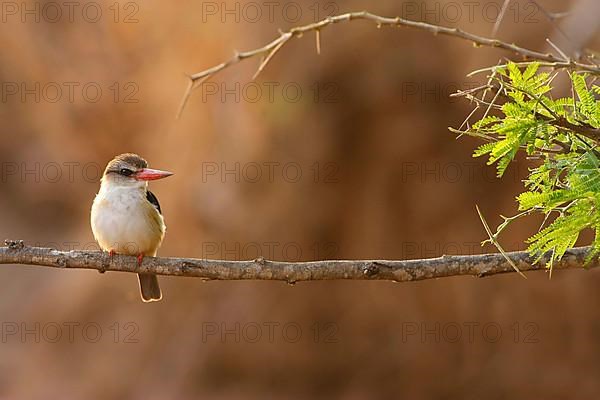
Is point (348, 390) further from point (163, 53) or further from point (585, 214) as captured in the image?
point (585, 214)

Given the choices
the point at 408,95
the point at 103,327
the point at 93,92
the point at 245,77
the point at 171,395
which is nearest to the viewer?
the point at 408,95

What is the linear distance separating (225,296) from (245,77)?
2.53 meters

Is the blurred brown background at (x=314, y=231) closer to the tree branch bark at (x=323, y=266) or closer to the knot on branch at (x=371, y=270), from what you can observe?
the tree branch bark at (x=323, y=266)

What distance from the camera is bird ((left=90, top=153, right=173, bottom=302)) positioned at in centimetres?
530

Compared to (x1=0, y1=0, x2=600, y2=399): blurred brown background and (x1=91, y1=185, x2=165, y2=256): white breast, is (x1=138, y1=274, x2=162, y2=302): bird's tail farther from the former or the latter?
(x1=0, y1=0, x2=600, y2=399): blurred brown background

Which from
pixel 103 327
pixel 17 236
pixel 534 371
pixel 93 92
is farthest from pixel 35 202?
pixel 534 371

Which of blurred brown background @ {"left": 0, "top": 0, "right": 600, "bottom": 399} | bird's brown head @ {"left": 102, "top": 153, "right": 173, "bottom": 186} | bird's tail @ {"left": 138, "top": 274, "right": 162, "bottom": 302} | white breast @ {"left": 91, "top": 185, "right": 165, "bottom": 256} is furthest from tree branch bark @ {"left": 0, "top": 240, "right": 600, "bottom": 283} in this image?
blurred brown background @ {"left": 0, "top": 0, "right": 600, "bottom": 399}

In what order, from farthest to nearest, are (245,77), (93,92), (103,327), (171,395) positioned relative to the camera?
(93,92) < (103,327) < (171,395) < (245,77)

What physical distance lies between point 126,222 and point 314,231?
16.2ft

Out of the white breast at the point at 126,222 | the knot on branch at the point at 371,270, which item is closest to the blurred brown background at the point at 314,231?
the white breast at the point at 126,222

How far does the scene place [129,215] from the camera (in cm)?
548

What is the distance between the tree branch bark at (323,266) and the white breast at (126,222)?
1.18m

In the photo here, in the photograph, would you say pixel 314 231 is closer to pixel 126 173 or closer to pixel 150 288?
pixel 150 288

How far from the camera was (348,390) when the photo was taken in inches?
411
